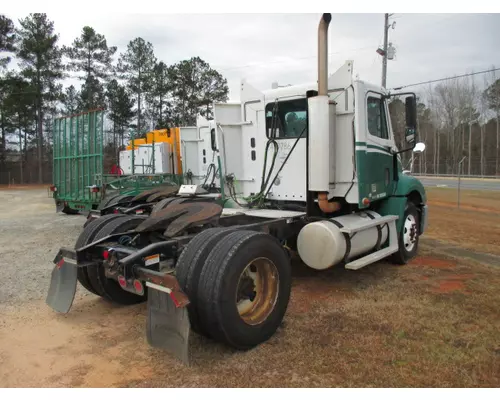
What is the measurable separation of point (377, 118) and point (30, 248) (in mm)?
7220

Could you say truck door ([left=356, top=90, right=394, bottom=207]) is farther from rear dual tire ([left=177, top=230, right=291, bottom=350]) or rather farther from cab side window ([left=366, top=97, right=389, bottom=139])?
rear dual tire ([left=177, top=230, right=291, bottom=350])

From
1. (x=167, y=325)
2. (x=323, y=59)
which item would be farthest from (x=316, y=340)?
(x=323, y=59)

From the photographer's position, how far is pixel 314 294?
5.71 meters

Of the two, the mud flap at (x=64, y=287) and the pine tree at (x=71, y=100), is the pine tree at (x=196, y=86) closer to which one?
the pine tree at (x=71, y=100)

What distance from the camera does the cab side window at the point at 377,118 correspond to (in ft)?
20.6

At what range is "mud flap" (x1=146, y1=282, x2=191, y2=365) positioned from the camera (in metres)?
3.60

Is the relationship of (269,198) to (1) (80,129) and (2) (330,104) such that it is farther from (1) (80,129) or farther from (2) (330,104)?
(1) (80,129)

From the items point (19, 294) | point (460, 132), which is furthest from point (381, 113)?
point (460, 132)

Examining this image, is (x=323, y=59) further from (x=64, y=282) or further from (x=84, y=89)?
(x=84, y=89)

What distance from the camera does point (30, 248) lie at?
888cm

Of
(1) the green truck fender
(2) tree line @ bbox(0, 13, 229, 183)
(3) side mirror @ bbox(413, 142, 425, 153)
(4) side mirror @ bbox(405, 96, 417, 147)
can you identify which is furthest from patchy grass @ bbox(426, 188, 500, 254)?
(2) tree line @ bbox(0, 13, 229, 183)

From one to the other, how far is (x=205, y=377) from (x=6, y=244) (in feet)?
25.2

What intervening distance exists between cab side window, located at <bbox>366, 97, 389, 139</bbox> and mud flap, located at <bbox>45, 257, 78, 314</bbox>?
436cm

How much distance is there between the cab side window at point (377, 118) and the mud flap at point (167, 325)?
3942 mm
